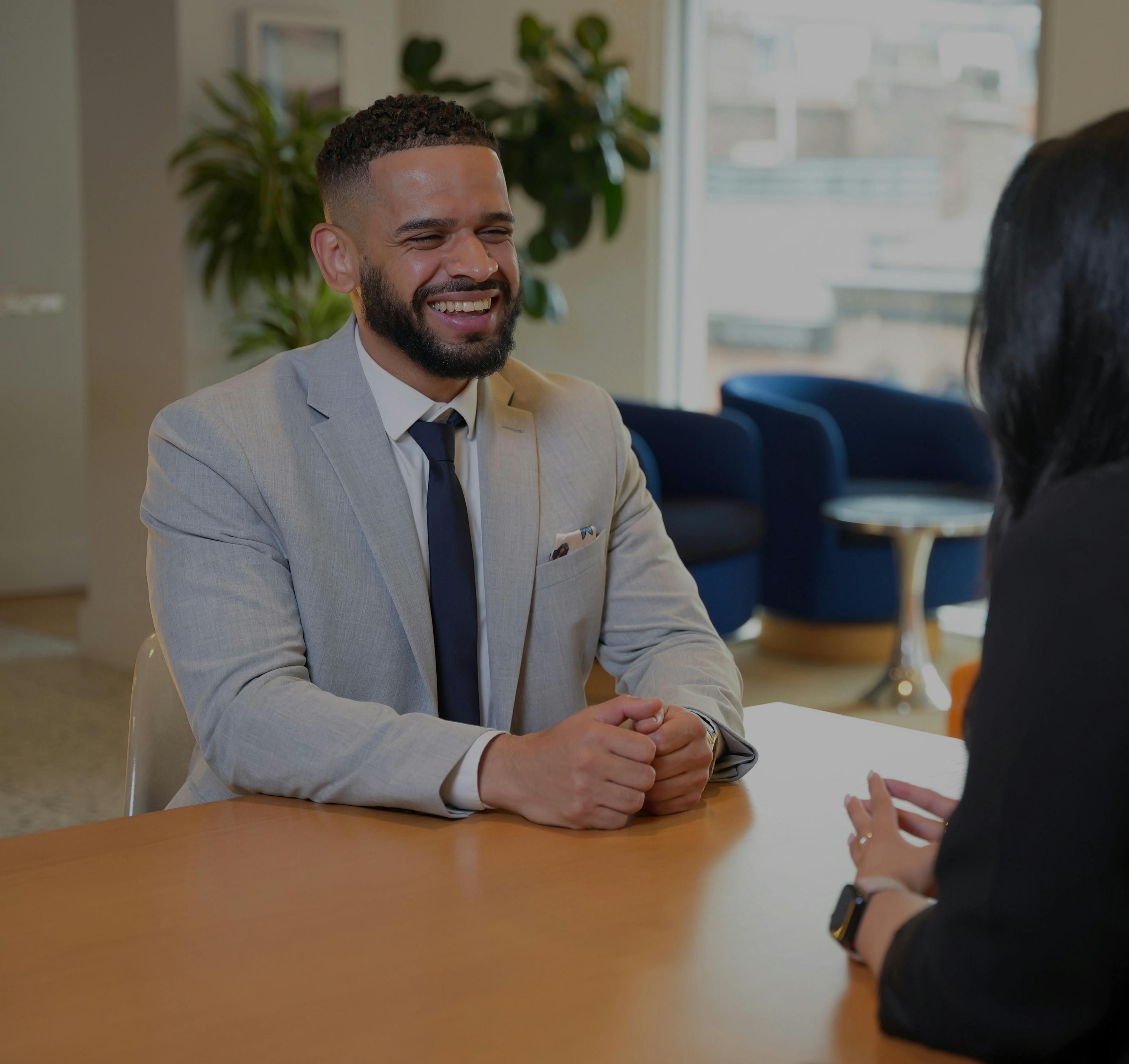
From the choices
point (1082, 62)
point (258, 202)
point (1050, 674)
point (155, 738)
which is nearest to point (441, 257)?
point (155, 738)

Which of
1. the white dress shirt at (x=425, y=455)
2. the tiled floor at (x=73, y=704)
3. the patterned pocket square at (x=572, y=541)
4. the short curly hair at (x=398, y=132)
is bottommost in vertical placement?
the tiled floor at (x=73, y=704)

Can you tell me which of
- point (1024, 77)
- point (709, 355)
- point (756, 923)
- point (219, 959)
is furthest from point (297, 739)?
point (709, 355)

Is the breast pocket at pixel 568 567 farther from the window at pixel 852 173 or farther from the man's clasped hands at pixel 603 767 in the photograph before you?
the window at pixel 852 173

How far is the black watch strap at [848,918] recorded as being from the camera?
1.16 m

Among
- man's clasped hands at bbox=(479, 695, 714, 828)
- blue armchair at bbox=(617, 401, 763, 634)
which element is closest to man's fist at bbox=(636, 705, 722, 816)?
man's clasped hands at bbox=(479, 695, 714, 828)

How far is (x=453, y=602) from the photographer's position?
1.82 metres

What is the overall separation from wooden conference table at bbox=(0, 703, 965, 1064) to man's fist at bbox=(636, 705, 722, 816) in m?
0.02

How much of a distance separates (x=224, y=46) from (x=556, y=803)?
4.38 m

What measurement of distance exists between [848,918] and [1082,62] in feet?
16.9

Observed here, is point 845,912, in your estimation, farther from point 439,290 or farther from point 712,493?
point 712,493

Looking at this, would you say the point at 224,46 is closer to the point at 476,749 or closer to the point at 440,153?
the point at 440,153

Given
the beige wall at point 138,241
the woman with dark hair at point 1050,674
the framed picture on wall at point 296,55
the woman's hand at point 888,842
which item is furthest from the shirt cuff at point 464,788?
the framed picture on wall at point 296,55

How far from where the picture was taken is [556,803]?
146 centimetres

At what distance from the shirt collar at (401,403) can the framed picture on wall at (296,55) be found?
3.58m
